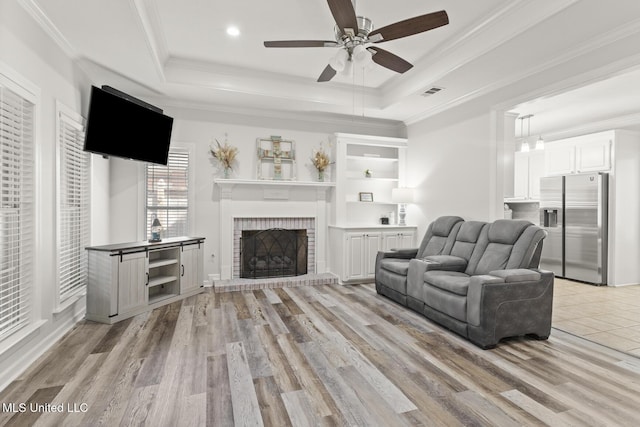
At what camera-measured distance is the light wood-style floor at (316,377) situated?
6.52ft

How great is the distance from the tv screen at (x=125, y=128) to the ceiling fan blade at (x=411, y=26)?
2.72 metres

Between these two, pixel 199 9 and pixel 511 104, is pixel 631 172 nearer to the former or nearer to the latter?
pixel 511 104

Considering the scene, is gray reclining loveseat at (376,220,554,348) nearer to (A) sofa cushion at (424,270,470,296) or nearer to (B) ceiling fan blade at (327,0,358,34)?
(A) sofa cushion at (424,270,470,296)

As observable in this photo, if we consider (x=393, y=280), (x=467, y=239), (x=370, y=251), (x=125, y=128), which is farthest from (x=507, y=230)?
(x=125, y=128)

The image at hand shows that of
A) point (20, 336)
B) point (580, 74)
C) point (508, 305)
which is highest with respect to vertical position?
point (580, 74)

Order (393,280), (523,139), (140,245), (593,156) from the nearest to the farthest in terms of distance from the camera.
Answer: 1. (140,245)
2. (393,280)
3. (593,156)
4. (523,139)

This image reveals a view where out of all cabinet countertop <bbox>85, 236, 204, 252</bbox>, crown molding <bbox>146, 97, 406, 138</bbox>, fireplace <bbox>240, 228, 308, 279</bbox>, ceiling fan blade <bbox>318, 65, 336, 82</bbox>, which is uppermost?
crown molding <bbox>146, 97, 406, 138</bbox>

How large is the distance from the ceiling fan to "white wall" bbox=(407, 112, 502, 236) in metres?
1.91

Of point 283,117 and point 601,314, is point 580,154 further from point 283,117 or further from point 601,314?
point 283,117

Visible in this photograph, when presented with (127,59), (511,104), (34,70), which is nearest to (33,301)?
(34,70)

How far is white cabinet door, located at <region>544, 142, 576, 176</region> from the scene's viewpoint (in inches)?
237

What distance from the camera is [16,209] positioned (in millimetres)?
2545

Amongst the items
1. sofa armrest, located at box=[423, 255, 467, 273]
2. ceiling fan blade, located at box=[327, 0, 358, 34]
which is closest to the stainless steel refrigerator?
sofa armrest, located at box=[423, 255, 467, 273]

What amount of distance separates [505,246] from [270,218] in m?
3.28
